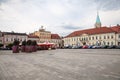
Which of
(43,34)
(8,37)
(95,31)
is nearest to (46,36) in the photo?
(43,34)

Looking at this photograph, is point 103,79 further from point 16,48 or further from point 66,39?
point 66,39

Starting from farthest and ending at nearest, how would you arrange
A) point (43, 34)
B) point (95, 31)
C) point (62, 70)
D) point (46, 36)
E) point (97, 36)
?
point (46, 36), point (43, 34), point (95, 31), point (97, 36), point (62, 70)

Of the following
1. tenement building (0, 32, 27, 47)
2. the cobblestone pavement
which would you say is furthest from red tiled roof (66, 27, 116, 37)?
the cobblestone pavement

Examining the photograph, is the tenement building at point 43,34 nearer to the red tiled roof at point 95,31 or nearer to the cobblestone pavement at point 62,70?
the red tiled roof at point 95,31

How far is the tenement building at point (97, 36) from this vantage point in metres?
85.4

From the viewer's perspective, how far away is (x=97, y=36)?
3730 inches

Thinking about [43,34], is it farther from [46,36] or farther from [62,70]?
[62,70]

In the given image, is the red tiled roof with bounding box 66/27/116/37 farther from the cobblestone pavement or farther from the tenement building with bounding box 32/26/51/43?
the cobblestone pavement

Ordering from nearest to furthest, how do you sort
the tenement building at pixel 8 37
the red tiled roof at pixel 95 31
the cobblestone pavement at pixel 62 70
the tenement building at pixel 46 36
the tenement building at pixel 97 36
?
the cobblestone pavement at pixel 62 70 < the tenement building at pixel 97 36 < the red tiled roof at pixel 95 31 < the tenement building at pixel 8 37 < the tenement building at pixel 46 36

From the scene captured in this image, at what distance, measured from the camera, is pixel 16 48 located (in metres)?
44.3

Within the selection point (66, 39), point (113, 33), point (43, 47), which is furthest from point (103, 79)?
point (66, 39)

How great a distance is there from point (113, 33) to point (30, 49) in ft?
177

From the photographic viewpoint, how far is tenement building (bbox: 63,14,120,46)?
8539 cm

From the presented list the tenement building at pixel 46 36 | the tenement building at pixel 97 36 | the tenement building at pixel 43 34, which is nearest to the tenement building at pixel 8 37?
the tenement building at pixel 43 34
